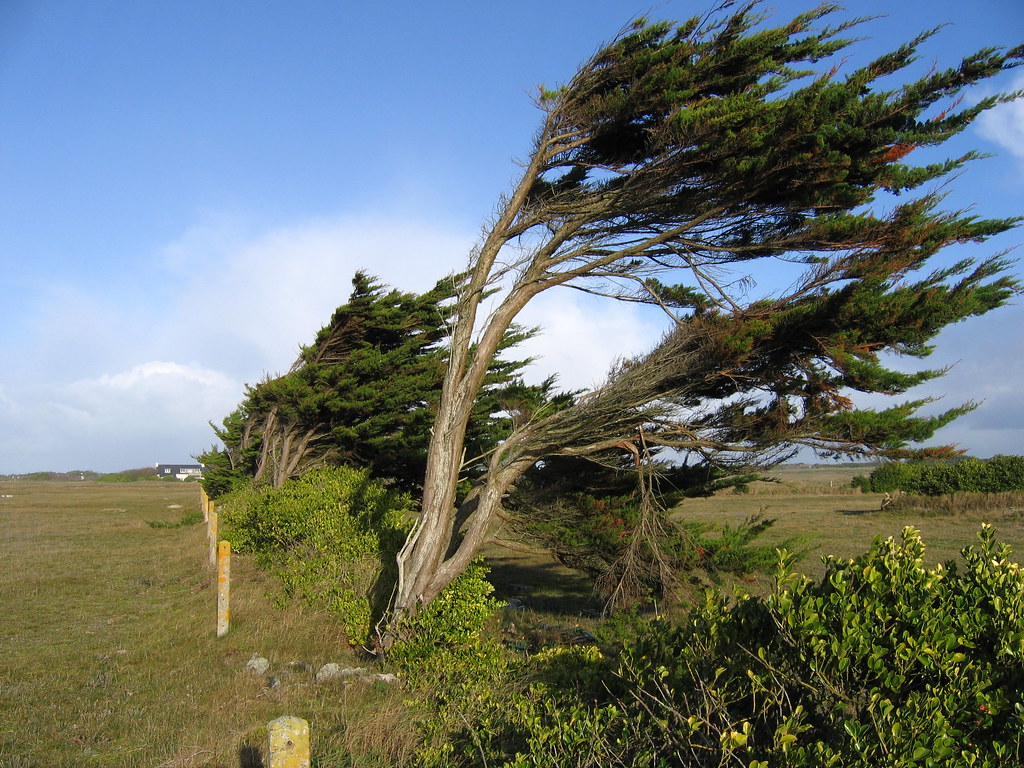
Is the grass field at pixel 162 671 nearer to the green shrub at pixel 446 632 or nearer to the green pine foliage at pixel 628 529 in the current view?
the green shrub at pixel 446 632

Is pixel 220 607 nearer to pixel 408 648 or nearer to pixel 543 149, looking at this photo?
pixel 408 648

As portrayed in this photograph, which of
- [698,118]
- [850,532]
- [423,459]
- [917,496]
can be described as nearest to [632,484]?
[698,118]

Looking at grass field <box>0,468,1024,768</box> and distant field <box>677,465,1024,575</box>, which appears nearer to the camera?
grass field <box>0,468,1024,768</box>

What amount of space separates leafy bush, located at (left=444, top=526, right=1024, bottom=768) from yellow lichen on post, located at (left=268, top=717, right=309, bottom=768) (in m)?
1.06

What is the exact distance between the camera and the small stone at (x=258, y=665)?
7.10m

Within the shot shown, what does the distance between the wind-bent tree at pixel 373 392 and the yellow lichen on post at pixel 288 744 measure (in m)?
13.2

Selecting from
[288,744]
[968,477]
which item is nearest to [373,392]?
[288,744]

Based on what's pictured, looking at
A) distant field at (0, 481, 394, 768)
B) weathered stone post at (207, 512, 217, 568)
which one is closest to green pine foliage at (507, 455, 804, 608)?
distant field at (0, 481, 394, 768)

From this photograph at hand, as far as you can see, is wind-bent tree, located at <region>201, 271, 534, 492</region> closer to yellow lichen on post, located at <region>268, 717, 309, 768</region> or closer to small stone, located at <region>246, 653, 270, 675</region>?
small stone, located at <region>246, 653, 270, 675</region>

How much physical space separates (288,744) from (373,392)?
52.0 ft

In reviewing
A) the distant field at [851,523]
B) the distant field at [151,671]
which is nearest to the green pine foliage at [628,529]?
the distant field at [851,523]

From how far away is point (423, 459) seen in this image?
1831 centimetres

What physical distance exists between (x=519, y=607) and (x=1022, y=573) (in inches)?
516

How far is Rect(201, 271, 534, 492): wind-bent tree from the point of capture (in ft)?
60.3
